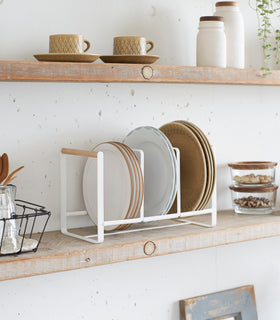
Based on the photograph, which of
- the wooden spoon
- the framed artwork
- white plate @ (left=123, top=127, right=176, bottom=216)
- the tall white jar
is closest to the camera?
the wooden spoon

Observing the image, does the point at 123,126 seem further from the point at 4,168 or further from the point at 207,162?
the point at 4,168

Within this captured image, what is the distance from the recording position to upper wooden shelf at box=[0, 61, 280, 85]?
117cm

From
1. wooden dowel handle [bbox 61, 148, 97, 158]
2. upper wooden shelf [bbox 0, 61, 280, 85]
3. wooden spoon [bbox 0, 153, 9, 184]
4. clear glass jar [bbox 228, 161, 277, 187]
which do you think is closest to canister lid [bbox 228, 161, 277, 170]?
clear glass jar [bbox 228, 161, 277, 187]

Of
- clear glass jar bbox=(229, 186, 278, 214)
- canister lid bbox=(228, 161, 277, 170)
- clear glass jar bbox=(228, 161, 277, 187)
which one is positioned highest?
canister lid bbox=(228, 161, 277, 170)

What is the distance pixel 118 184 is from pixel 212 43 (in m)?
0.46

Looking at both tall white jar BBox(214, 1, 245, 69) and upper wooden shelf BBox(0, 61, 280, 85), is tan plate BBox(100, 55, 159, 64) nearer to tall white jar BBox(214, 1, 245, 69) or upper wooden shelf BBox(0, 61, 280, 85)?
upper wooden shelf BBox(0, 61, 280, 85)

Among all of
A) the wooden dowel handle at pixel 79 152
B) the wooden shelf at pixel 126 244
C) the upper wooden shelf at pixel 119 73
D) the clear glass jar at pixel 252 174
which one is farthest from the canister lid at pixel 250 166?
the wooden dowel handle at pixel 79 152

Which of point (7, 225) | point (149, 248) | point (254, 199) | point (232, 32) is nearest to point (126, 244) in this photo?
point (149, 248)

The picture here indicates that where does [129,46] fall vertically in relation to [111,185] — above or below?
above

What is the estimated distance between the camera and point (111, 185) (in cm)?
138

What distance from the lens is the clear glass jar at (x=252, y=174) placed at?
1.64 meters

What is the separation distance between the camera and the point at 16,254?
46.4 inches

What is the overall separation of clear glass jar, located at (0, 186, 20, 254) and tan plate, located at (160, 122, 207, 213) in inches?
19.2

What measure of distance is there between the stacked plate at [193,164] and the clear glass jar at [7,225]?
1.60ft
